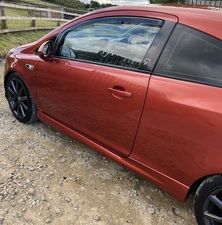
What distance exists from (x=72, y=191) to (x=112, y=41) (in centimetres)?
145

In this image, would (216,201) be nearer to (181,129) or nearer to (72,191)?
(181,129)

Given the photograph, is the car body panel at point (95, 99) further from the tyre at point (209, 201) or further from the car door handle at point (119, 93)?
the tyre at point (209, 201)

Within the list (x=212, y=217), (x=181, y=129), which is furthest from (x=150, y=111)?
(x=212, y=217)

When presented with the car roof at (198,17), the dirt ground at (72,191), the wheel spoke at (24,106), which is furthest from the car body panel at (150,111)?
the wheel spoke at (24,106)

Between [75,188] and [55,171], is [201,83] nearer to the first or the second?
[75,188]

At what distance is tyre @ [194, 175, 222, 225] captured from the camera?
5.73 ft

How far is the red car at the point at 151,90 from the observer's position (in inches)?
69.0

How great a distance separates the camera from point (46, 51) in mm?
2891

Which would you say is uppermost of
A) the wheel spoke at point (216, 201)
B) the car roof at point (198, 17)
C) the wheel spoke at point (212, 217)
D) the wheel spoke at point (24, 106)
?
the car roof at point (198, 17)

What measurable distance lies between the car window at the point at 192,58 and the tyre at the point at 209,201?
66 cm

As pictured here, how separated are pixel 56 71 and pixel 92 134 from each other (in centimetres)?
78

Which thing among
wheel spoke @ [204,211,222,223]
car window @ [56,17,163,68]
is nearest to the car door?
car window @ [56,17,163,68]

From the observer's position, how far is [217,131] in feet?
5.38

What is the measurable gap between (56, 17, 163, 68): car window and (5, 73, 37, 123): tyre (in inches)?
32.9
